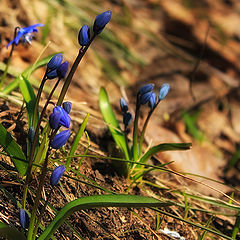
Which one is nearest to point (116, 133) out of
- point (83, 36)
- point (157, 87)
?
point (83, 36)

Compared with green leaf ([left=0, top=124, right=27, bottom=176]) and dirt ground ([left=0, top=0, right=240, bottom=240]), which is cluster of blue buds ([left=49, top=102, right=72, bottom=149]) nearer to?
green leaf ([left=0, top=124, right=27, bottom=176])

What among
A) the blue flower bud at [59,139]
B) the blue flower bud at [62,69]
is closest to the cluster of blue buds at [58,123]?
the blue flower bud at [59,139]

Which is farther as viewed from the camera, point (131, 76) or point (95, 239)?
point (131, 76)

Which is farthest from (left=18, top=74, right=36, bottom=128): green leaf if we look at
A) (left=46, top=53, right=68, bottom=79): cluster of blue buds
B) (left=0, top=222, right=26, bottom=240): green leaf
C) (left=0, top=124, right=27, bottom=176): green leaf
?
(left=0, top=222, right=26, bottom=240): green leaf

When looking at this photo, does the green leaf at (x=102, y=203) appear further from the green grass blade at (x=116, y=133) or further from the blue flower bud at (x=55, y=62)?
the green grass blade at (x=116, y=133)

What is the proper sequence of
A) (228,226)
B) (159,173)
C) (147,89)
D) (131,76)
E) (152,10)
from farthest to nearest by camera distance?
(152,10) → (131,76) → (159,173) → (228,226) → (147,89)

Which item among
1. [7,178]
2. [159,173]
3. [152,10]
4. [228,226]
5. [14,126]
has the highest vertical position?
[152,10]

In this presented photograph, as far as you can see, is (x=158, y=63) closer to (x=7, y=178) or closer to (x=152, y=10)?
(x=152, y=10)

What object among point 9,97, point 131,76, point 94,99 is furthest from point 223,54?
point 9,97
